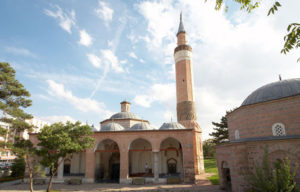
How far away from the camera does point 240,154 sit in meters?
9.55

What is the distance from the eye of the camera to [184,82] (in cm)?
2047

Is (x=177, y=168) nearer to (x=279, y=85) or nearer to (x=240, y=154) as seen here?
(x=240, y=154)

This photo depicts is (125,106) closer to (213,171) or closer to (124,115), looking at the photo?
(124,115)

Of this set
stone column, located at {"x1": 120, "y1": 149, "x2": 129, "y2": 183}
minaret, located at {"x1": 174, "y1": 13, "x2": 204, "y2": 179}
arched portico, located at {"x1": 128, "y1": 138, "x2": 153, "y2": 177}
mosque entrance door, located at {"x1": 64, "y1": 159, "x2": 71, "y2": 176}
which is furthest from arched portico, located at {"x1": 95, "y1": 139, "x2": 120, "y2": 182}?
minaret, located at {"x1": 174, "y1": 13, "x2": 204, "y2": 179}

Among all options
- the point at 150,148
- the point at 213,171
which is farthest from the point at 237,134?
the point at 213,171

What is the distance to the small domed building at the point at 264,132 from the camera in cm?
876

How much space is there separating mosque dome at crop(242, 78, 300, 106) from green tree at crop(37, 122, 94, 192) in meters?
10.0

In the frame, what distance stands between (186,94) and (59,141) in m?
13.0

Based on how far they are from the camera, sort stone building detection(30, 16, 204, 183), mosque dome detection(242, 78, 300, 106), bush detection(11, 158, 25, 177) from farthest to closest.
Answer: bush detection(11, 158, 25, 177)
stone building detection(30, 16, 204, 183)
mosque dome detection(242, 78, 300, 106)

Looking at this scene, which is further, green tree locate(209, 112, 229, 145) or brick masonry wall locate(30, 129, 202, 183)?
green tree locate(209, 112, 229, 145)

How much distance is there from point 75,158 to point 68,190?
22.5 ft

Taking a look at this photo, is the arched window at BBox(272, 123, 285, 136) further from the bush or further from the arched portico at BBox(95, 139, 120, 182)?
the bush

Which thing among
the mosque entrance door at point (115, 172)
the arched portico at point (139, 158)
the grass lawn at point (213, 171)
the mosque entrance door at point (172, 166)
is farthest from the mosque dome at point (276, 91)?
the mosque entrance door at point (115, 172)

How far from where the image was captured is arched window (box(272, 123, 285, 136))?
9586mm
